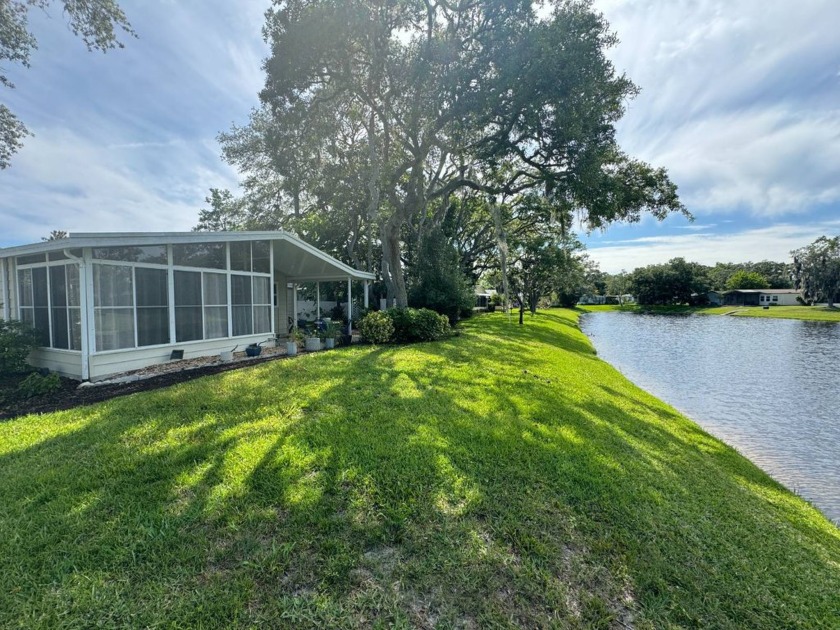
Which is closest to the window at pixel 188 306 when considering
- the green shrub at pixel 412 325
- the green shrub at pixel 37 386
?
the green shrub at pixel 37 386

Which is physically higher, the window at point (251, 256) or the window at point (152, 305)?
the window at point (251, 256)

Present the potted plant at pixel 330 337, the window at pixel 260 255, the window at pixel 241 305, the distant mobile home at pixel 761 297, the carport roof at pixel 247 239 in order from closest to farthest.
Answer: the carport roof at pixel 247 239 → the window at pixel 241 305 → the window at pixel 260 255 → the potted plant at pixel 330 337 → the distant mobile home at pixel 761 297

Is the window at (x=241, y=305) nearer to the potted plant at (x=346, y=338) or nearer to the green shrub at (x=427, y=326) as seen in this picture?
the potted plant at (x=346, y=338)

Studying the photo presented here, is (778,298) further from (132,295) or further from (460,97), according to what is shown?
(132,295)

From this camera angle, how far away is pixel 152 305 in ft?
26.1

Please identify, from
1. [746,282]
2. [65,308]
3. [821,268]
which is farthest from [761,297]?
[65,308]

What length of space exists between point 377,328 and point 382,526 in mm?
9156

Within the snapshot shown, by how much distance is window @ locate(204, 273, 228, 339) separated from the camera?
906cm

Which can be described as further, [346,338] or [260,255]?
[346,338]

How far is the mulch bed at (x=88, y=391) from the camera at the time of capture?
5.55m

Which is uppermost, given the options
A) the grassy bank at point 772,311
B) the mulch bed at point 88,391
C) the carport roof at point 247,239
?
the carport roof at point 247,239

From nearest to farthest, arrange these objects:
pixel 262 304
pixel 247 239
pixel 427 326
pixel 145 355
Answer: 1. pixel 145 355
2. pixel 247 239
3. pixel 262 304
4. pixel 427 326

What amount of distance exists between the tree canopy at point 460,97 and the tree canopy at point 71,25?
13.6 ft

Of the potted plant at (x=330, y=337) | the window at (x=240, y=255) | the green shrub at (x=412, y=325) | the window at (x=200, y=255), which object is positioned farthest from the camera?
the green shrub at (x=412, y=325)
